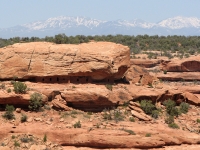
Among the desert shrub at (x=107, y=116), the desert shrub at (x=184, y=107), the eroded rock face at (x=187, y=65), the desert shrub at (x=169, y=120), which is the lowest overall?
the desert shrub at (x=169, y=120)

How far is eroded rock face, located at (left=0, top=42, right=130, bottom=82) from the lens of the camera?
1358 inches

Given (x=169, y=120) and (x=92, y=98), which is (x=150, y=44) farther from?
(x=92, y=98)

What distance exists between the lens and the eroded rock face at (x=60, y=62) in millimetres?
34500

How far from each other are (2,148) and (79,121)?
5.85m

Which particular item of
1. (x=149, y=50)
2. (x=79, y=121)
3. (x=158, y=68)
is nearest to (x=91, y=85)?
(x=79, y=121)

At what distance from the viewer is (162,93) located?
118 feet

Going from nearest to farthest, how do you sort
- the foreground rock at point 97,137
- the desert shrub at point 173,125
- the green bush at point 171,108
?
the foreground rock at point 97,137 → the desert shrub at point 173,125 → the green bush at point 171,108

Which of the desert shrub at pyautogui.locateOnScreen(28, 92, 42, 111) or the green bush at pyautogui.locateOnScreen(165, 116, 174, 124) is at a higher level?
the desert shrub at pyautogui.locateOnScreen(28, 92, 42, 111)

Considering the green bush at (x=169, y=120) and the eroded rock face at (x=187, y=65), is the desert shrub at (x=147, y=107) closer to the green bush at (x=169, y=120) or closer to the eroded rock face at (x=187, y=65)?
the green bush at (x=169, y=120)

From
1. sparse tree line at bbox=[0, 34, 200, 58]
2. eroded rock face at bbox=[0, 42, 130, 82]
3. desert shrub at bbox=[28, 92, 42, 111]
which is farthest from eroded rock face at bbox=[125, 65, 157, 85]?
sparse tree line at bbox=[0, 34, 200, 58]

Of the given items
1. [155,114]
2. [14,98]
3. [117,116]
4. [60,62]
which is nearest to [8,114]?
[14,98]

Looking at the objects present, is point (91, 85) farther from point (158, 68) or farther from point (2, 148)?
point (158, 68)

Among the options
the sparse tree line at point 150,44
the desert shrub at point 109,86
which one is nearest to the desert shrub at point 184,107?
the desert shrub at point 109,86

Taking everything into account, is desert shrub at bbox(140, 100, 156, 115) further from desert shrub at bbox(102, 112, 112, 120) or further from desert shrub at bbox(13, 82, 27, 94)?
desert shrub at bbox(13, 82, 27, 94)
